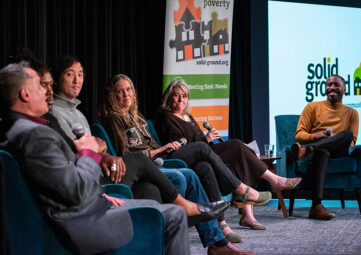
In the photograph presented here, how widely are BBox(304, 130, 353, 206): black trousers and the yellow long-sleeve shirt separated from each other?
0.69 feet

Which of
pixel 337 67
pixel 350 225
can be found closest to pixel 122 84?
pixel 350 225

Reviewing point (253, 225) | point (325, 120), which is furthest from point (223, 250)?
point (325, 120)

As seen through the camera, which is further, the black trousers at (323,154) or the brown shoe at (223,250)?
the black trousers at (323,154)

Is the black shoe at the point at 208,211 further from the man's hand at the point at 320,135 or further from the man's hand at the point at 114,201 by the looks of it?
the man's hand at the point at 320,135

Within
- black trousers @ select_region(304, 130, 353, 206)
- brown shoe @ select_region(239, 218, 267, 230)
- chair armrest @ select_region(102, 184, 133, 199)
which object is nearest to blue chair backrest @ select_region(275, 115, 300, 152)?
black trousers @ select_region(304, 130, 353, 206)

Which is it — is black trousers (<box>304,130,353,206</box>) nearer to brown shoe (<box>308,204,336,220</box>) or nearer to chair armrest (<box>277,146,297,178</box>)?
brown shoe (<box>308,204,336,220</box>)

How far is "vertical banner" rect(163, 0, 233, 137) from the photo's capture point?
199 inches

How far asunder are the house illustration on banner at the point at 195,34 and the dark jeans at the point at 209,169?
1.81 meters

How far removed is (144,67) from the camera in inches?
209

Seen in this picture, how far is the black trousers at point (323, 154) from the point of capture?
4395mm

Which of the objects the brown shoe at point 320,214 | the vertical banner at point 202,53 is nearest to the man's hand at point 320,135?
the brown shoe at point 320,214

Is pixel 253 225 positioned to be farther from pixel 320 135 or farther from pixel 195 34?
pixel 195 34

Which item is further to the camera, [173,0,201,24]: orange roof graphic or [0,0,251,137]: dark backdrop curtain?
[173,0,201,24]: orange roof graphic

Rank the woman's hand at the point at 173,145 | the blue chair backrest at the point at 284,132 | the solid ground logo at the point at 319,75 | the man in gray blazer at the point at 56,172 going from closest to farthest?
the man in gray blazer at the point at 56,172
the woman's hand at the point at 173,145
the blue chair backrest at the point at 284,132
the solid ground logo at the point at 319,75
